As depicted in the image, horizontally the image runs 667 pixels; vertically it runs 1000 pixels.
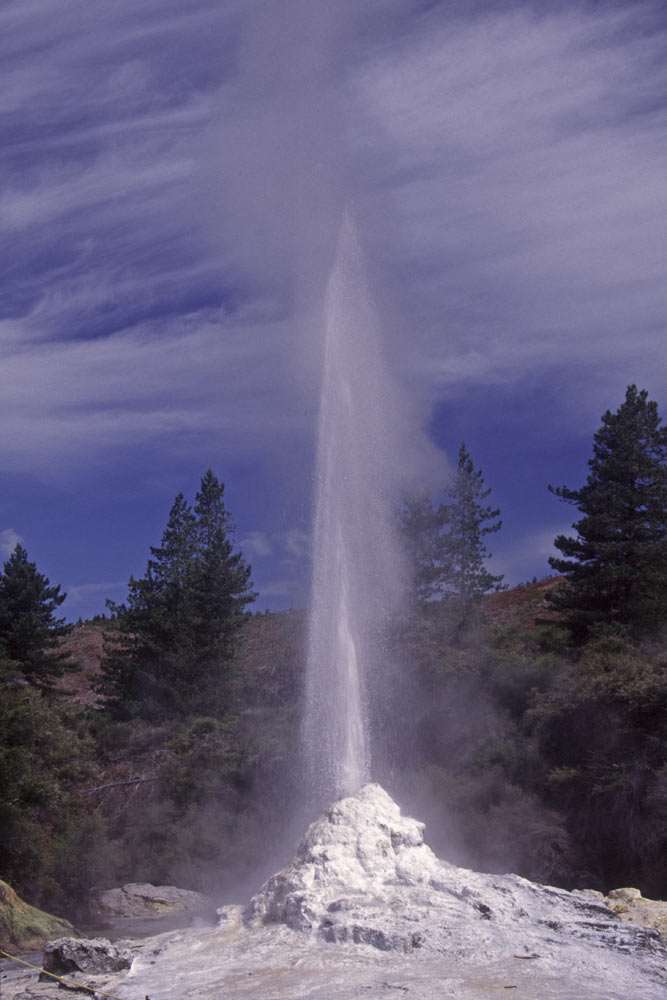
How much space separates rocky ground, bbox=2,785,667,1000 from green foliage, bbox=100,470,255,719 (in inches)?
719

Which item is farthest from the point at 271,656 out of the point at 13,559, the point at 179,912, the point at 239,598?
the point at 179,912

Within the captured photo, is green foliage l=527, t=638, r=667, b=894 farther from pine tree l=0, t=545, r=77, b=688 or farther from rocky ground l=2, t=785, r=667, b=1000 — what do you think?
pine tree l=0, t=545, r=77, b=688

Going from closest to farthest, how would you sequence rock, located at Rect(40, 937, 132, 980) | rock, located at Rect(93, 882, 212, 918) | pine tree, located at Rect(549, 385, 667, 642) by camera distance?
1. rock, located at Rect(40, 937, 132, 980)
2. rock, located at Rect(93, 882, 212, 918)
3. pine tree, located at Rect(549, 385, 667, 642)

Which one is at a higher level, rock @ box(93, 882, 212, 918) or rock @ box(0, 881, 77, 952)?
rock @ box(93, 882, 212, 918)

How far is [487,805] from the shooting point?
65.7ft

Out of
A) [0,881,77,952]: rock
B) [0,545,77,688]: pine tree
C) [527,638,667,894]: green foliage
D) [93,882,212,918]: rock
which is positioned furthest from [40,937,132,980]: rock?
[0,545,77,688]: pine tree

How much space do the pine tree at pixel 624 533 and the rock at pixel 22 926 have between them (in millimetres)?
17938

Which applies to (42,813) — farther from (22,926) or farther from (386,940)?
(386,940)

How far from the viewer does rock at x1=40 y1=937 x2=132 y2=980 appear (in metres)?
10.8

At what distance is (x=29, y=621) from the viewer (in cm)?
3278

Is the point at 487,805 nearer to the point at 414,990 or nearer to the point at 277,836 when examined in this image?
the point at 277,836

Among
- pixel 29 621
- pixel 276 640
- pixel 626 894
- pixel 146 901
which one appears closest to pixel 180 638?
pixel 29 621

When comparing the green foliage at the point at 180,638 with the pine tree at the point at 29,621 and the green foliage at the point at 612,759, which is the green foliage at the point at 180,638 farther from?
the green foliage at the point at 612,759

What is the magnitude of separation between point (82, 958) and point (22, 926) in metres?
3.93
